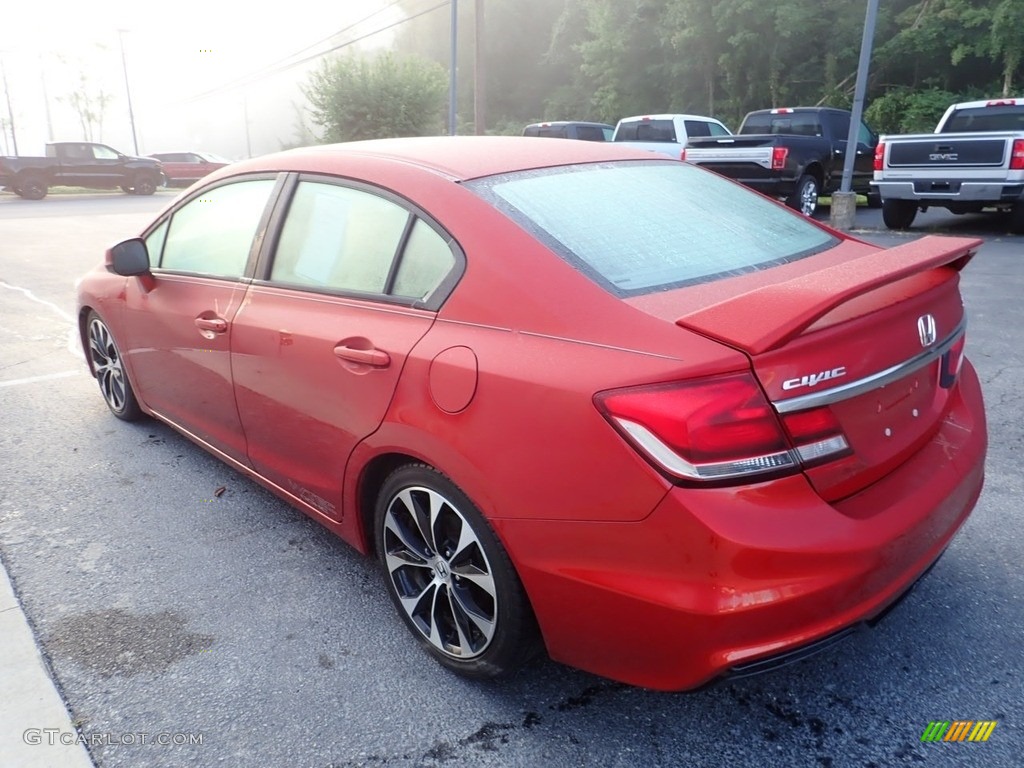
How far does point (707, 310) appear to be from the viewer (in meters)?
1.97

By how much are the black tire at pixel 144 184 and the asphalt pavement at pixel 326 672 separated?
27416 mm

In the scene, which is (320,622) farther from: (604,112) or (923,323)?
(604,112)

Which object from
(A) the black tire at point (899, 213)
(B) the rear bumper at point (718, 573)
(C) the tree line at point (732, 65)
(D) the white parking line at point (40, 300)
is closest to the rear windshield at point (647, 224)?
(B) the rear bumper at point (718, 573)

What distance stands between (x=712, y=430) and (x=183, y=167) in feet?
116

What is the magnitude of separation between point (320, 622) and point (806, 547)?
1698 millimetres

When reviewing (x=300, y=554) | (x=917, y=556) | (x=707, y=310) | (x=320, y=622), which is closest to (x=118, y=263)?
(x=300, y=554)

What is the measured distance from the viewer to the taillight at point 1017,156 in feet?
34.5

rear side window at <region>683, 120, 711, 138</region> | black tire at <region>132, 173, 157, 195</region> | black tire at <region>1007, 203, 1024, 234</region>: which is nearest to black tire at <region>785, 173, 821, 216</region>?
black tire at <region>1007, 203, 1024, 234</region>

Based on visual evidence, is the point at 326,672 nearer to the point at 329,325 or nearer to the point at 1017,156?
the point at 329,325

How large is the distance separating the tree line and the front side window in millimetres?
21576

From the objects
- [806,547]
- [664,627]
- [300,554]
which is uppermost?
[806,547]

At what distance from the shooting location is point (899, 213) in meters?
12.7

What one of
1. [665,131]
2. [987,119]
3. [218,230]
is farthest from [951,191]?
[218,230]

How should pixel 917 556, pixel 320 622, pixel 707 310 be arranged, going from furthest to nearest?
pixel 320 622 < pixel 917 556 < pixel 707 310
